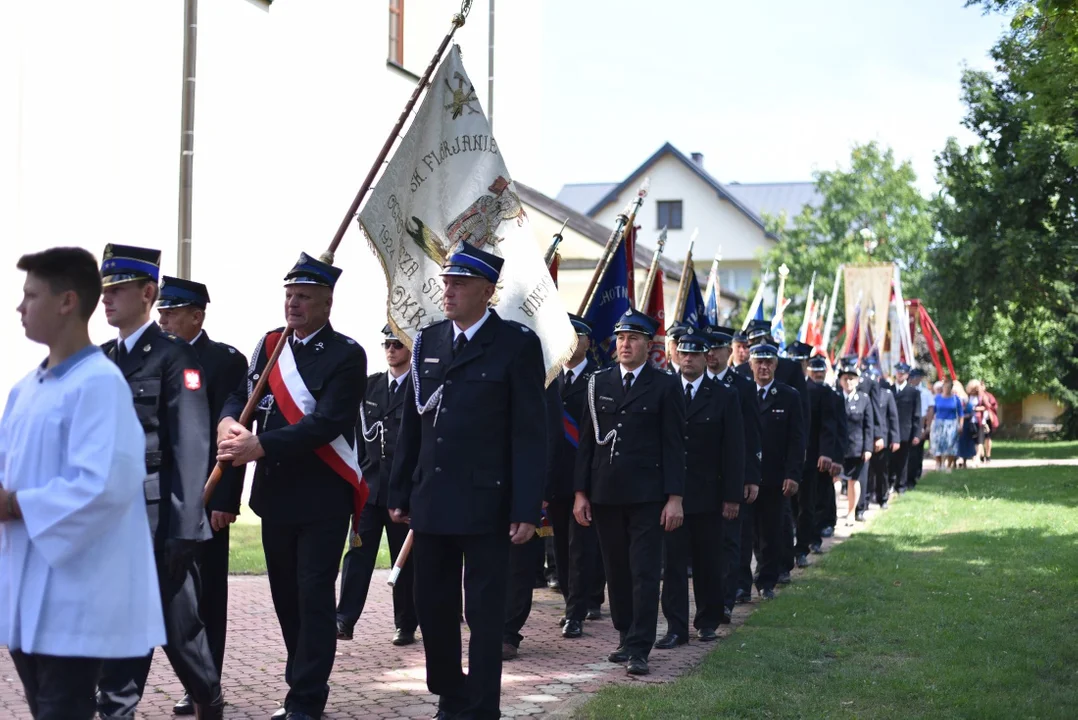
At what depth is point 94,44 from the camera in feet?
49.8

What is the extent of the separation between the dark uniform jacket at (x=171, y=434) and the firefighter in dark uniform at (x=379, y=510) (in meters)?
2.91

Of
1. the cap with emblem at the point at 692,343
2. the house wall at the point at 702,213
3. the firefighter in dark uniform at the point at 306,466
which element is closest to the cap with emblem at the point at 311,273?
the firefighter in dark uniform at the point at 306,466

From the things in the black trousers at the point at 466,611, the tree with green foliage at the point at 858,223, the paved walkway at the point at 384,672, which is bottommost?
the paved walkway at the point at 384,672

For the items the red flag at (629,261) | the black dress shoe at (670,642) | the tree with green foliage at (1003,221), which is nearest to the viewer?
the black dress shoe at (670,642)

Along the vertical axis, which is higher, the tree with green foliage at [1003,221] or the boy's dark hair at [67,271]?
the tree with green foliage at [1003,221]

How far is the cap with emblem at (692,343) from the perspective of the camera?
33.6ft

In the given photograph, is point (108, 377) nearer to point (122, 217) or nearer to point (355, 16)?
point (122, 217)

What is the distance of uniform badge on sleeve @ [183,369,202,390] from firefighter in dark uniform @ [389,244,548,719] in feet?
3.47

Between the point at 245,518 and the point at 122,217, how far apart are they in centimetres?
399

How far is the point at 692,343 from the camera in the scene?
33.6 ft

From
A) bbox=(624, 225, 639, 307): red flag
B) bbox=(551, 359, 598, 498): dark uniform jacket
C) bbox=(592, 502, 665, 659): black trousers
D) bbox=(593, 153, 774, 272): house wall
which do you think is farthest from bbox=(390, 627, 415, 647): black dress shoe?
bbox=(593, 153, 774, 272): house wall

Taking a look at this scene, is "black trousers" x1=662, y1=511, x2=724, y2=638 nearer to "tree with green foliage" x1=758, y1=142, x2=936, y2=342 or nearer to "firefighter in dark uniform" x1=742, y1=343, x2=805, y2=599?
"firefighter in dark uniform" x1=742, y1=343, x2=805, y2=599

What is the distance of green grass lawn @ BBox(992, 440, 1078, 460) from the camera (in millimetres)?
36309

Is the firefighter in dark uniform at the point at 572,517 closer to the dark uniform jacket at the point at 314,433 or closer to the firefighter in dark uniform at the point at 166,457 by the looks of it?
the dark uniform jacket at the point at 314,433
